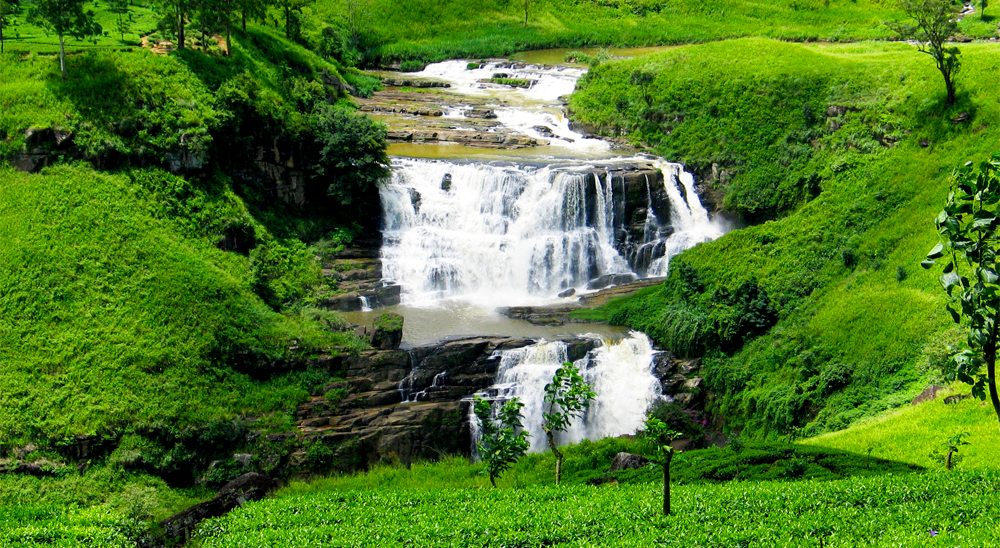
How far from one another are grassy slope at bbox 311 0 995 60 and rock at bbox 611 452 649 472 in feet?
174

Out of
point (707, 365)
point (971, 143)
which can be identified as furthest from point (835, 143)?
point (707, 365)

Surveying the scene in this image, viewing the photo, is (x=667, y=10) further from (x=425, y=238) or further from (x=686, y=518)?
(x=686, y=518)

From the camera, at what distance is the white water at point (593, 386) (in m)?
30.8

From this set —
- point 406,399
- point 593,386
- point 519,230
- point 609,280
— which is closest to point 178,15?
point 519,230

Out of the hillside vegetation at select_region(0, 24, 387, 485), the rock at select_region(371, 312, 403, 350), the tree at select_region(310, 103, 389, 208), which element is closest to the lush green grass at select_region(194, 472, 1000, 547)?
the hillside vegetation at select_region(0, 24, 387, 485)

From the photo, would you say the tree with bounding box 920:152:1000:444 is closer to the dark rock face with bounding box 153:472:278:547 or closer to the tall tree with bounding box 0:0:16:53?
the dark rock face with bounding box 153:472:278:547

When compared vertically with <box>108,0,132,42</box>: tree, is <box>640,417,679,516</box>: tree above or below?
below

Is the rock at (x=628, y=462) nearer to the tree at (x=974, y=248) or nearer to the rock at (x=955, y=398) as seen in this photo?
the rock at (x=955, y=398)

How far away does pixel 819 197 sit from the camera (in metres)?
38.4

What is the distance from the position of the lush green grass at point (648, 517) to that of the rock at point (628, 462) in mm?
2640

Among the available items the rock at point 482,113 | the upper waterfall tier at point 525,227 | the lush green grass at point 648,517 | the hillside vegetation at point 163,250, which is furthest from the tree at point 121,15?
the lush green grass at point 648,517

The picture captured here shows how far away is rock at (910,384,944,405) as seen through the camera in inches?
957

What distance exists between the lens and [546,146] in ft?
159

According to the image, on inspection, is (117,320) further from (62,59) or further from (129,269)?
(62,59)
